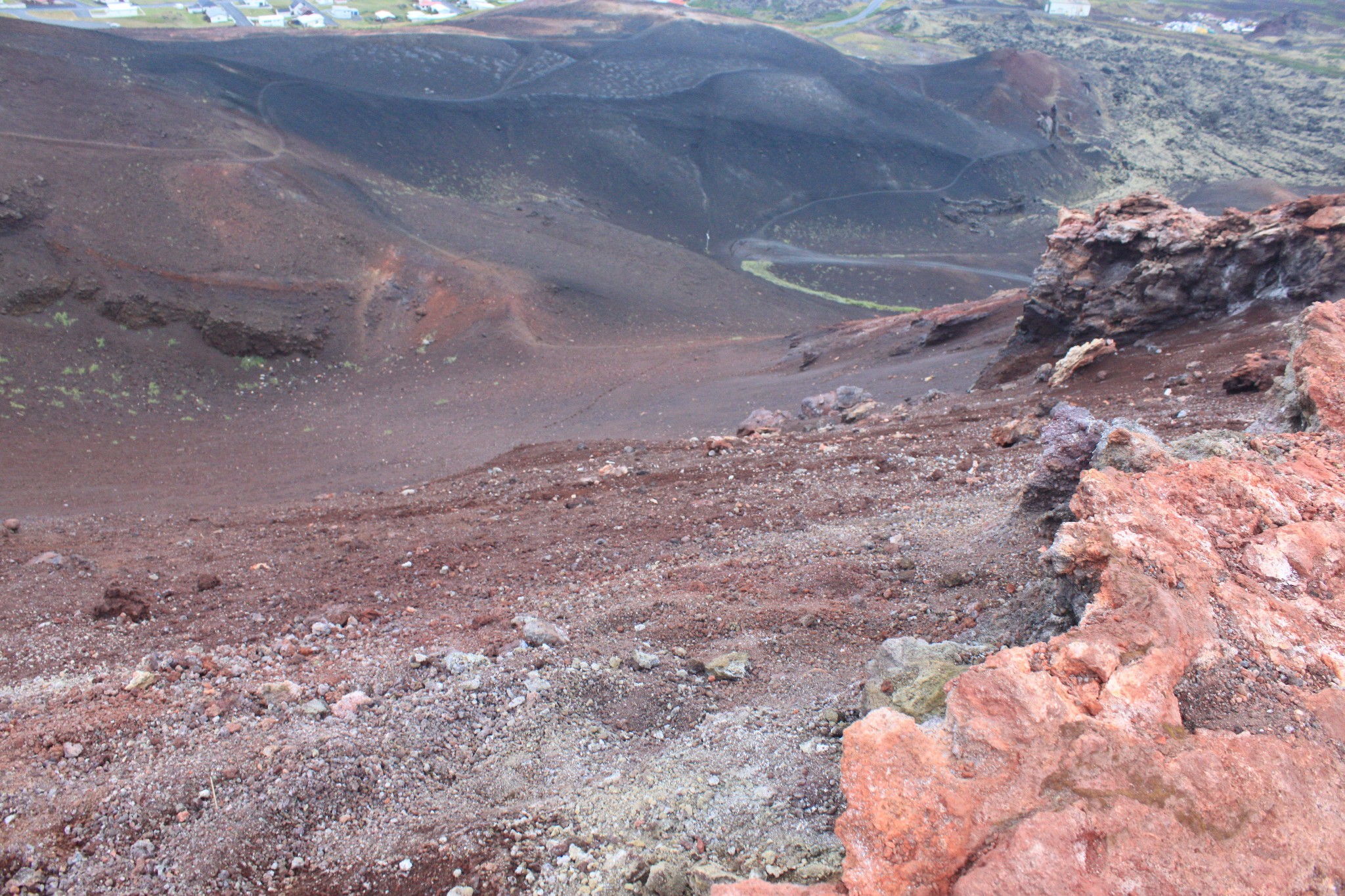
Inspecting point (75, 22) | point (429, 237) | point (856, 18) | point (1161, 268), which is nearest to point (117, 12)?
point (75, 22)

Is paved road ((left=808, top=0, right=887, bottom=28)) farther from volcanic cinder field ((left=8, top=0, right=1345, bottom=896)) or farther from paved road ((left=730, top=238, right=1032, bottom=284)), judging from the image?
volcanic cinder field ((left=8, top=0, right=1345, bottom=896))

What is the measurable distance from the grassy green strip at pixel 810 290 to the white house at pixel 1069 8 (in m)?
58.6

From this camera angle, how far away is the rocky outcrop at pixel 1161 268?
38.7ft

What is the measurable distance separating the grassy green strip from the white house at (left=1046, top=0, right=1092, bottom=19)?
58.6m

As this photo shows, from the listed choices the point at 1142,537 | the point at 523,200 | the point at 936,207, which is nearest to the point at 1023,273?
the point at 936,207

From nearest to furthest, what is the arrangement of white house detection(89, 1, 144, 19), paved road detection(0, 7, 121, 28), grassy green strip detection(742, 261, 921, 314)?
grassy green strip detection(742, 261, 921, 314)
paved road detection(0, 7, 121, 28)
white house detection(89, 1, 144, 19)

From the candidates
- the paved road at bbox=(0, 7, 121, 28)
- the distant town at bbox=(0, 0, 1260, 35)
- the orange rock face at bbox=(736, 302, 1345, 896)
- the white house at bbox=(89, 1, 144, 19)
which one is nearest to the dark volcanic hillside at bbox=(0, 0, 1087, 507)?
the orange rock face at bbox=(736, 302, 1345, 896)

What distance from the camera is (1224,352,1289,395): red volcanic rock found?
9047 mm

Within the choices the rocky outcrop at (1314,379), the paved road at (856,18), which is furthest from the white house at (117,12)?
the rocky outcrop at (1314,379)

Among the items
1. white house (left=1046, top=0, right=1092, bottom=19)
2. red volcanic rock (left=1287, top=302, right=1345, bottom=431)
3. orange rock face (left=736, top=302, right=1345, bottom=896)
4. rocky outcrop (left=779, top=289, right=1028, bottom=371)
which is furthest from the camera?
white house (left=1046, top=0, right=1092, bottom=19)

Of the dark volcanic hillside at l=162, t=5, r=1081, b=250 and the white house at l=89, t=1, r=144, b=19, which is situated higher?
the white house at l=89, t=1, r=144, b=19

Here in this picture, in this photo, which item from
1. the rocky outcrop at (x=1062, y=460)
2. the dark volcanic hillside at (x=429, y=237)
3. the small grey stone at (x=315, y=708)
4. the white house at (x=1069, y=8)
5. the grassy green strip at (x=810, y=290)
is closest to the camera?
the small grey stone at (x=315, y=708)

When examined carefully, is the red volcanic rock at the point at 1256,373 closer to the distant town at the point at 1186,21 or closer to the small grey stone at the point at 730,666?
the small grey stone at the point at 730,666

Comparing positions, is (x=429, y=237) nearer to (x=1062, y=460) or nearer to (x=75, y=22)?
(x=1062, y=460)
